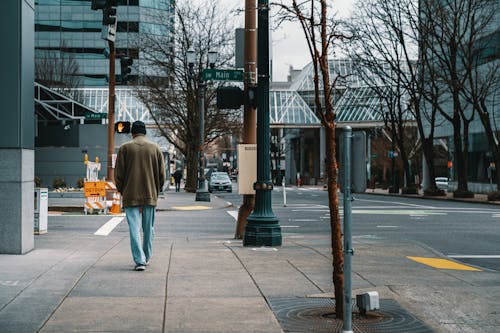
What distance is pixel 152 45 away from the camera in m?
52.4

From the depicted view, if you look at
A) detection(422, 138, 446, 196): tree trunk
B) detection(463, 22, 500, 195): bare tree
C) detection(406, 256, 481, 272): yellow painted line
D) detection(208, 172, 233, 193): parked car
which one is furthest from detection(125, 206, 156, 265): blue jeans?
detection(208, 172, 233, 193): parked car

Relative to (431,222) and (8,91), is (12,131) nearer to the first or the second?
(8,91)

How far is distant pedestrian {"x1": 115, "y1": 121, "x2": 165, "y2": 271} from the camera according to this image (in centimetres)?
1022

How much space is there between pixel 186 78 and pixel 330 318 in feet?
155

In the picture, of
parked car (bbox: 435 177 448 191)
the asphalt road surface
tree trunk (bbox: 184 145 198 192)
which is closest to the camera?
the asphalt road surface

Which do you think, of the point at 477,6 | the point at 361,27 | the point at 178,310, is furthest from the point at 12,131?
the point at 361,27

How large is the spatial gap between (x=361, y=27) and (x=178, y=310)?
4339cm

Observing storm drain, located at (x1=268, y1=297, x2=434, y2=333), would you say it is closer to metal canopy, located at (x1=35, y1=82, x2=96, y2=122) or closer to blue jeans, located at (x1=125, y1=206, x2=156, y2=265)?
blue jeans, located at (x1=125, y1=206, x2=156, y2=265)

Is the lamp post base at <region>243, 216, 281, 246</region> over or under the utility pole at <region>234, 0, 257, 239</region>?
under

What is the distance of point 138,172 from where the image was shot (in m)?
10.3

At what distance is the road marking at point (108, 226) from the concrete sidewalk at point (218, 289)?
4.31 meters

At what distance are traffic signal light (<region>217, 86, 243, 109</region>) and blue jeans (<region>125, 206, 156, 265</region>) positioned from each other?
12.8ft

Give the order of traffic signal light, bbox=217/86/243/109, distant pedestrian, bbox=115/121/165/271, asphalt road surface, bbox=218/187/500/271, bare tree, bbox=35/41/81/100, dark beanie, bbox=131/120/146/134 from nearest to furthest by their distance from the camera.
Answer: distant pedestrian, bbox=115/121/165/271 → dark beanie, bbox=131/120/146/134 → traffic signal light, bbox=217/86/243/109 → asphalt road surface, bbox=218/187/500/271 → bare tree, bbox=35/41/81/100

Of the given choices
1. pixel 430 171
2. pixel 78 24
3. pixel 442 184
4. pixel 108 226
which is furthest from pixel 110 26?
pixel 78 24
